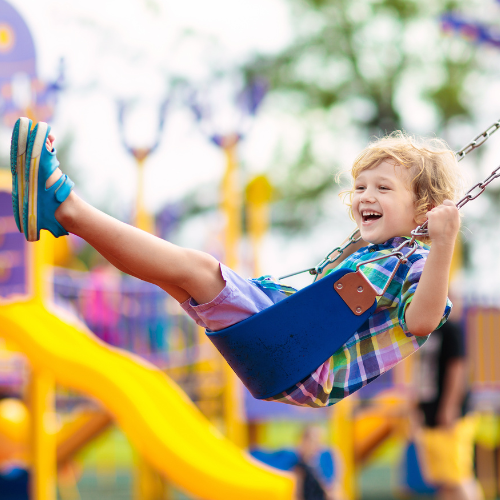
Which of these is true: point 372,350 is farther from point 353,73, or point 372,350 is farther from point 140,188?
point 353,73

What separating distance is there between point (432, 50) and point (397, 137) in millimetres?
16696

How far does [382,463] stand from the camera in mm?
13844

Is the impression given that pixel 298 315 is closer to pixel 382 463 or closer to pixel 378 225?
pixel 378 225

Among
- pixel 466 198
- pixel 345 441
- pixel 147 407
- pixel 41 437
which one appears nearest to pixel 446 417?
pixel 147 407

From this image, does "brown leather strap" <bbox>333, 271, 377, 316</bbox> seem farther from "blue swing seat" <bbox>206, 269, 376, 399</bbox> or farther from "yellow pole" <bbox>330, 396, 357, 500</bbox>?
"yellow pole" <bbox>330, 396, 357, 500</bbox>

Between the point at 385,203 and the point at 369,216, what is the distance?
8cm

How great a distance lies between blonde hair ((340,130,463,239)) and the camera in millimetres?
2031

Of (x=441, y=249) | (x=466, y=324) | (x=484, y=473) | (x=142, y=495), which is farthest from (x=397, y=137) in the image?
(x=484, y=473)

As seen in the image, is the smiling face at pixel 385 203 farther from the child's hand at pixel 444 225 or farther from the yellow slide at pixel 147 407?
the yellow slide at pixel 147 407

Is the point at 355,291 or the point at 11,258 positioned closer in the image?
the point at 355,291

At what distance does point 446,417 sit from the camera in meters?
4.98

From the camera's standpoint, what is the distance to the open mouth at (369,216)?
2027mm

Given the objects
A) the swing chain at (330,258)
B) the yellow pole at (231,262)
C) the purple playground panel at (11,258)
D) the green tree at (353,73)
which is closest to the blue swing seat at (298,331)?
the swing chain at (330,258)

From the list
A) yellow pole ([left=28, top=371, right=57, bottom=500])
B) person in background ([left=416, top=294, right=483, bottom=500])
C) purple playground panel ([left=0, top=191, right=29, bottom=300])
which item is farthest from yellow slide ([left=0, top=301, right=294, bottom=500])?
person in background ([left=416, top=294, right=483, bottom=500])
